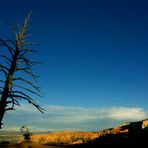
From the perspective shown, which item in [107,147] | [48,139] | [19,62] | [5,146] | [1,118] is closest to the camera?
[107,147]

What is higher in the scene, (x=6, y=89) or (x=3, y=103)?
→ (x=6, y=89)

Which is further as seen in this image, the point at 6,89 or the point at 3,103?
the point at 6,89

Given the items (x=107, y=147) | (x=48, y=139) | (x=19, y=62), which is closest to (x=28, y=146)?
(x=107, y=147)

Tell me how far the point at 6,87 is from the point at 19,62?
1750 mm

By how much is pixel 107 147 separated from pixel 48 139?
45.5 feet

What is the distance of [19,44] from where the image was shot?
674 inches

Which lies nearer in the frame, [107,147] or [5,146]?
[107,147]

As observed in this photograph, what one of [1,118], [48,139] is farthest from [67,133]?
[1,118]

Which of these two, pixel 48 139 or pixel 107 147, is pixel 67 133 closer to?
pixel 48 139

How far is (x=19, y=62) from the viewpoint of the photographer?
1656cm

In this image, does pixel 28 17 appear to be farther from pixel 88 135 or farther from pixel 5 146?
pixel 5 146

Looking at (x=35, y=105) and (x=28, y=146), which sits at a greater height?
(x=35, y=105)

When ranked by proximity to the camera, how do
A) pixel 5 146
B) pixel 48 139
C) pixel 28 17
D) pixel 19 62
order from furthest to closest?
pixel 48 139 < pixel 28 17 < pixel 19 62 < pixel 5 146

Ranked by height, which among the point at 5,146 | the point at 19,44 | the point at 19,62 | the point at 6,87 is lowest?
the point at 5,146
